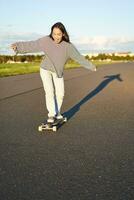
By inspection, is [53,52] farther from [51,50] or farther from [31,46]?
[31,46]

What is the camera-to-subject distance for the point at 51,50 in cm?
870

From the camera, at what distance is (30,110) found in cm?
1188

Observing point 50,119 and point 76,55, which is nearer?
point 50,119

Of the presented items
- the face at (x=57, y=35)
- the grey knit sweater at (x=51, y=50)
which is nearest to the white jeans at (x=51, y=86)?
the grey knit sweater at (x=51, y=50)

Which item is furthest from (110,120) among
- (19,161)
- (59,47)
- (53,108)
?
(19,161)

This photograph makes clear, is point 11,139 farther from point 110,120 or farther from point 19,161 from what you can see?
point 110,120

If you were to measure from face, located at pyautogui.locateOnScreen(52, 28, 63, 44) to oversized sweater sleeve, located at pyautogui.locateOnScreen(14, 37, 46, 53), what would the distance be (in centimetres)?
25

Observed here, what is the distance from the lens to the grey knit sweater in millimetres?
8641

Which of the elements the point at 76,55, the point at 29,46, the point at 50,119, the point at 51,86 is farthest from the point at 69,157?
the point at 76,55

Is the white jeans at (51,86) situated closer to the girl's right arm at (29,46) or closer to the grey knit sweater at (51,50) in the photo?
the grey knit sweater at (51,50)

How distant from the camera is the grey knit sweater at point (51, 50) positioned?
8.64 metres

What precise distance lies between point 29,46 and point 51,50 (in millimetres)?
403

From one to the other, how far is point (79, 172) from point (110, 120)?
4679mm

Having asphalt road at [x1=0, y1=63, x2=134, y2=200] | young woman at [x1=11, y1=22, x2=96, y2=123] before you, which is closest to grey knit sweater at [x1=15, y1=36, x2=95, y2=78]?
young woman at [x1=11, y1=22, x2=96, y2=123]
